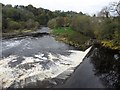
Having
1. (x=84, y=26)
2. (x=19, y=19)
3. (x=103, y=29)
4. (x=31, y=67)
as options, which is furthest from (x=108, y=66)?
(x=19, y=19)

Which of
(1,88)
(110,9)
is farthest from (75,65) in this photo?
(110,9)

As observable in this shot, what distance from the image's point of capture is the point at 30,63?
82.6 feet

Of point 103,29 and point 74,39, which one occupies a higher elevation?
point 103,29

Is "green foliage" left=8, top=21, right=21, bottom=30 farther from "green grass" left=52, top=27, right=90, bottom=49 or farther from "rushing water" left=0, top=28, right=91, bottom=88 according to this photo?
"rushing water" left=0, top=28, right=91, bottom=88

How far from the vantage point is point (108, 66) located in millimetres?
24812

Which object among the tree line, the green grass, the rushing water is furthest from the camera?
the tree line

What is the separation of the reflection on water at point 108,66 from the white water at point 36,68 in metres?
2.49

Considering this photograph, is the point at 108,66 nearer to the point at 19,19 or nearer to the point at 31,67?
the point at 31,67

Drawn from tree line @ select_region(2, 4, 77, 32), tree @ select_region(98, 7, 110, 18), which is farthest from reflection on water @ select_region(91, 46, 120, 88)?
tree line @ select_region(2, 4, 77, 32)

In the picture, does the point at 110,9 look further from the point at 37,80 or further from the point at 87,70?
the point at 37,80

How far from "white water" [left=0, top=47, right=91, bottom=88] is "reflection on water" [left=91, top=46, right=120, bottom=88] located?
2491mm

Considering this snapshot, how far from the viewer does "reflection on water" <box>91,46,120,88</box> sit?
20.0m

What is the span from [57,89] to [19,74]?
5.34 m

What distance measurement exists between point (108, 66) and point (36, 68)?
8440 mm
